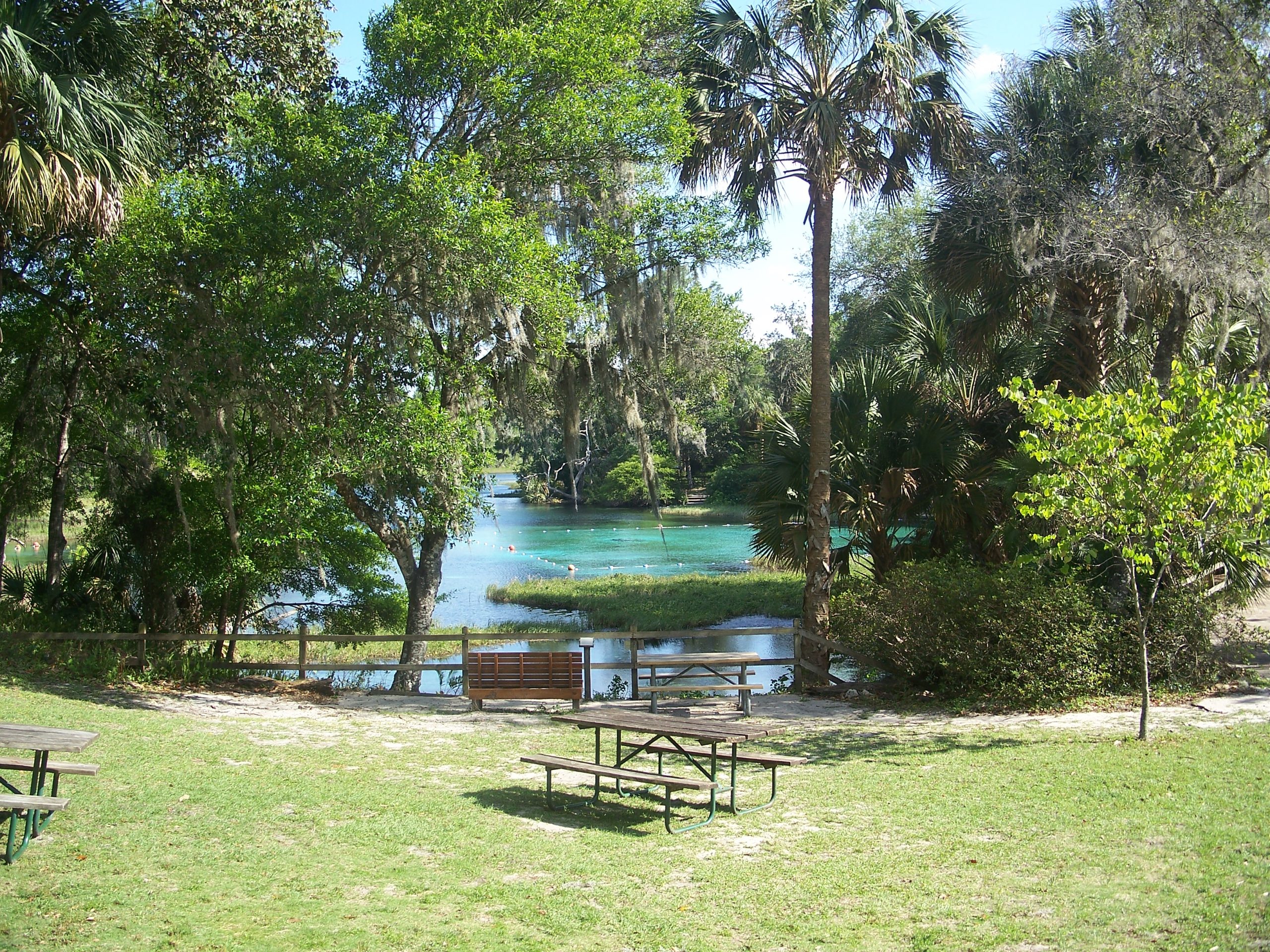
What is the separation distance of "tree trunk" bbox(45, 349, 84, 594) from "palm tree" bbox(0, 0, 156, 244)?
7.69ft

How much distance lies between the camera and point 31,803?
5.52 meters

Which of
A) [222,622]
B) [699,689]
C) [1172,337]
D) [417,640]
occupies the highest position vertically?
[1172,337]

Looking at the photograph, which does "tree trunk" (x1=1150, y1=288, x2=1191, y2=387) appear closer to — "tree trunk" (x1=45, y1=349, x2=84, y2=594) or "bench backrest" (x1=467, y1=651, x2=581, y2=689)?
"bench backrest" (x1=467, y1=651, x2=581, y2=689)

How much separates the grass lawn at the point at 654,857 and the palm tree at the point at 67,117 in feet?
18.1

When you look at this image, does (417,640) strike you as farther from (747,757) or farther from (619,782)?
(747,757)

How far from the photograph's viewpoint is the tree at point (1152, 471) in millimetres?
8820

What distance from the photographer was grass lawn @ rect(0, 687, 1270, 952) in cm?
508

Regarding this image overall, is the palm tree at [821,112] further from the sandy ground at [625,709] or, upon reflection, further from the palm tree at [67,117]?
the palm tree at [67,117]

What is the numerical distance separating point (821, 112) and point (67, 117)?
9212 mm

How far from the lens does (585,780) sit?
8.87 m

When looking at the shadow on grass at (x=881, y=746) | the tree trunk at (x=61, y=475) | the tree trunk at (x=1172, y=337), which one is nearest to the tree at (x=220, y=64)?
the tree trunk at (x=61, y=475)

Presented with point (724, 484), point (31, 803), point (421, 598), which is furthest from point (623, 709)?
point (724, 484)

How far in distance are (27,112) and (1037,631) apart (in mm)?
12858

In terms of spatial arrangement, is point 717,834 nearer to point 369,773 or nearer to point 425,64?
point 369,773
